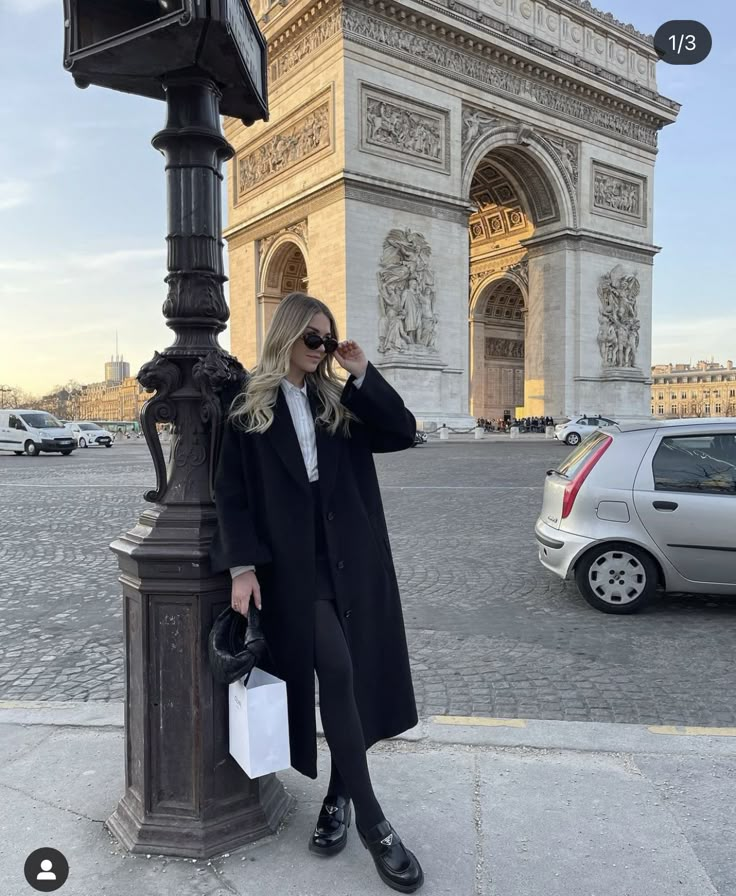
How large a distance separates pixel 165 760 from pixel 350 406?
1.22 metres

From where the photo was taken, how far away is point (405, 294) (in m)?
26.4

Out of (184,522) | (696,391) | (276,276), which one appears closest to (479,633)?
(184,522)

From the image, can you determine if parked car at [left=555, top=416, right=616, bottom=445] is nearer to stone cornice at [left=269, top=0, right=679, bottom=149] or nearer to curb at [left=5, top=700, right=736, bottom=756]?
stone cornice at [left=269, top=0, right=679, bottom=149]

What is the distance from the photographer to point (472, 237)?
40156 mm

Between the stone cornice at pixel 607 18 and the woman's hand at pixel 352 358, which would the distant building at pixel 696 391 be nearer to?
the stone cornice at pixel 607 18

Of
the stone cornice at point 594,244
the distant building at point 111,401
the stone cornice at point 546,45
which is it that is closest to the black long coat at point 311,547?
the stone cornice at point 546,45

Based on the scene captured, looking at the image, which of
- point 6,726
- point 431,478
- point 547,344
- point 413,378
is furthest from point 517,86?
point 6,726

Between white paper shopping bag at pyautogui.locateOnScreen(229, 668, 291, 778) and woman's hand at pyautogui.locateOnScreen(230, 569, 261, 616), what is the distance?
0.68 feet

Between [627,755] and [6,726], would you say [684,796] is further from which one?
[6,726]

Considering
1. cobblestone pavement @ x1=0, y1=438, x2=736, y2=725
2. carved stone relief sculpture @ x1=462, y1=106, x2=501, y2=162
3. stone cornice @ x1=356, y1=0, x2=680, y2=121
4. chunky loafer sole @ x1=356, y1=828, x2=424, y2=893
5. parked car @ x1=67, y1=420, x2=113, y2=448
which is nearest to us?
chunky loafer sole @ x1=356, y1=828, x2=424, y2=893

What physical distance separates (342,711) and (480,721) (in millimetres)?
1289

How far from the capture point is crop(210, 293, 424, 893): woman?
2.14 m

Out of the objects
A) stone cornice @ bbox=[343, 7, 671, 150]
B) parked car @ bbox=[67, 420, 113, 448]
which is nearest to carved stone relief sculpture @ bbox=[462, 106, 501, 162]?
stone cornice @ bbox=[343, 7, 671, 150]

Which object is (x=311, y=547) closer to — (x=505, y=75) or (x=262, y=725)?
(x=262, y=725)
